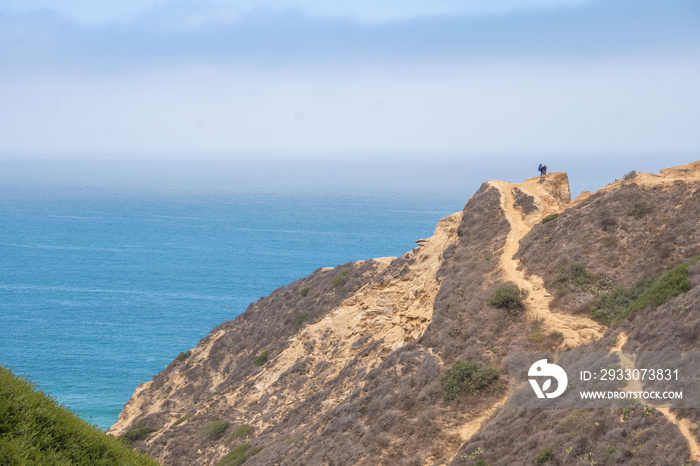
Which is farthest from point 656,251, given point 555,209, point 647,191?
point 555,209

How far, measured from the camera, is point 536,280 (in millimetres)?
27625

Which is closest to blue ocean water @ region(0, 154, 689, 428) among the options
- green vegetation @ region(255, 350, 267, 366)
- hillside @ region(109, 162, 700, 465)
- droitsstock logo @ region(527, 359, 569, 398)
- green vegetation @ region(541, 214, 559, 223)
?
green vegetation @ region(255, 350, 267, 366)

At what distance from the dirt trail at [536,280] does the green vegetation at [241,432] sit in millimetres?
17461

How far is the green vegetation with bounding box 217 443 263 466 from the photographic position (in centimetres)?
2869

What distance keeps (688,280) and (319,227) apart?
178m

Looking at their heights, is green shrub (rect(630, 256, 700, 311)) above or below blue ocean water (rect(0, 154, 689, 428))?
above

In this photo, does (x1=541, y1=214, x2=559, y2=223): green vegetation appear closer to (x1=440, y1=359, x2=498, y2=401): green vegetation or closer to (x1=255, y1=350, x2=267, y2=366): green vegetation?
(x1=440, y1=359, x2=498, y2=401): green vegetation

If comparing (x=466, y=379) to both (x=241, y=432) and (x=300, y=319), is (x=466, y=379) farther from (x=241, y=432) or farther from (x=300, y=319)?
(x=300, y=319)

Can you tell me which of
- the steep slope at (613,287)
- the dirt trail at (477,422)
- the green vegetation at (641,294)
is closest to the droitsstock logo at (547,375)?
the steep slope at (613,287)

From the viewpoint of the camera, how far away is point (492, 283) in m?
28.6

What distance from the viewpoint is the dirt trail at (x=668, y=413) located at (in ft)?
41.1

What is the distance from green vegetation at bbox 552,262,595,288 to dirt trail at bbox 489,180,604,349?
86 centimetres

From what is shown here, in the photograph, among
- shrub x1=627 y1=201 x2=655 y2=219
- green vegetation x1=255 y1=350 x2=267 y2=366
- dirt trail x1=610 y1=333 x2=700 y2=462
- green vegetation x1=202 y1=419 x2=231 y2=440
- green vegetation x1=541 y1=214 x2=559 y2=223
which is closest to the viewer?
dirt trail x1=610 y1=333 x2=700 y2=462

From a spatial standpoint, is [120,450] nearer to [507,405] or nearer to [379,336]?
[507,405]
